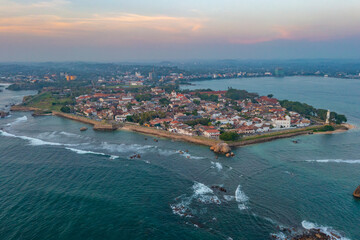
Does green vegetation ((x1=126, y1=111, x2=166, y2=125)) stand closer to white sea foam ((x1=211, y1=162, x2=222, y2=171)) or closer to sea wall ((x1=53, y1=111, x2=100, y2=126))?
sea wall ((x1=53, y1=111, x2=100, y2=126))

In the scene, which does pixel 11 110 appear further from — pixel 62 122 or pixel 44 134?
pixel 44 134

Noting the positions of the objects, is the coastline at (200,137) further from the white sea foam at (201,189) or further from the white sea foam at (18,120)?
the white sea foam at (201,189)

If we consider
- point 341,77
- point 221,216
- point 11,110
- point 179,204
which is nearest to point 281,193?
point 221,216

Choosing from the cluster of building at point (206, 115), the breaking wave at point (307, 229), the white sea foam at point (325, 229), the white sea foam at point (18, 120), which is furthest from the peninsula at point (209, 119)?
the breaking wave at point (307, 229)

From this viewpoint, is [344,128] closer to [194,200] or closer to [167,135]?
[167,135]

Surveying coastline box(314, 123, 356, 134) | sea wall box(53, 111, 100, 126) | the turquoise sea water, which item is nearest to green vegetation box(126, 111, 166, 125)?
sea wall box(53, 111, 100, 126)

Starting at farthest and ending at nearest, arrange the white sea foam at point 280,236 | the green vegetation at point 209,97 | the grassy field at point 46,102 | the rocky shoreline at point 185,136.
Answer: the green vegetation at point 209,97, the grassy field at point 46,102, the rocky shoreline at point 185,136, the white sea foam at point 280,236
